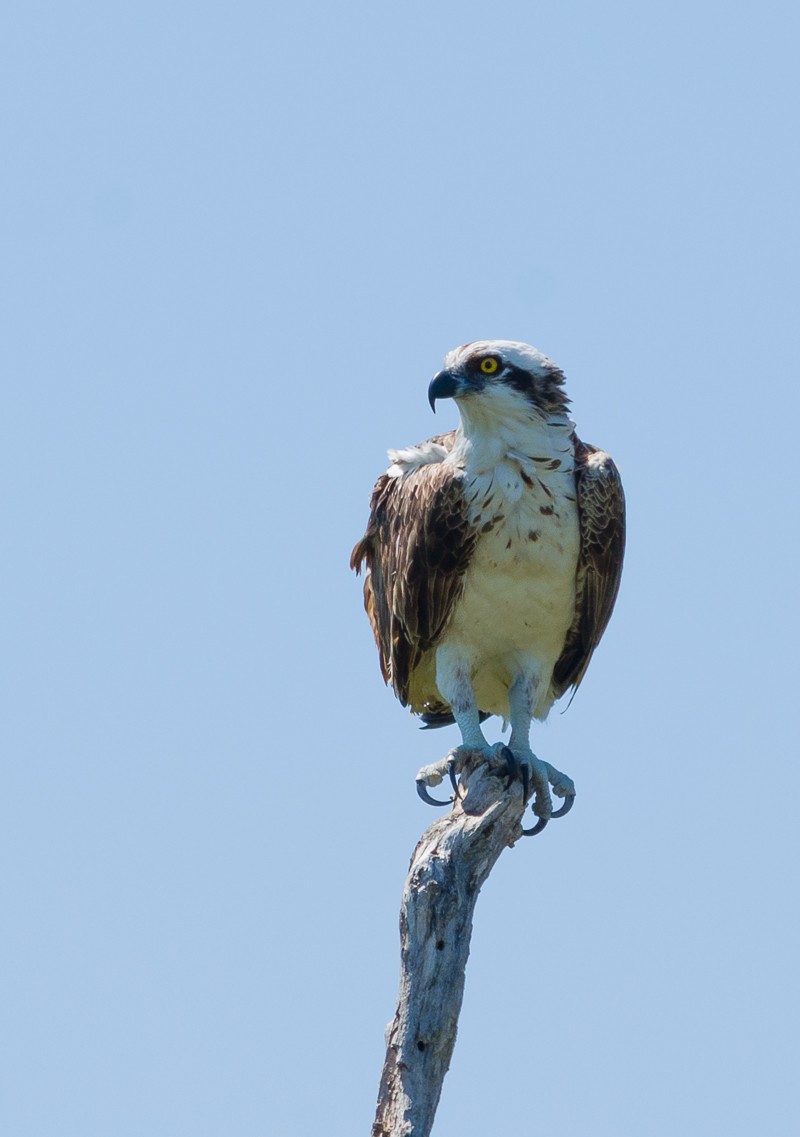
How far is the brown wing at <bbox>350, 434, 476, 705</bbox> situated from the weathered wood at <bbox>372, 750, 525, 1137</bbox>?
169 cm

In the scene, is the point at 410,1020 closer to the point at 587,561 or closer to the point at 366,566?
the point at 587,561

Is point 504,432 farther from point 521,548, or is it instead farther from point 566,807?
point 566,807

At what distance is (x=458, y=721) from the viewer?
39.5ft

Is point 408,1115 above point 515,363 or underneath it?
underneath

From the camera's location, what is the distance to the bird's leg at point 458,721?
38.1 feet

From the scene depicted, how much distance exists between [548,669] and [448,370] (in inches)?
84.0

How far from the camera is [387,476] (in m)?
12.6

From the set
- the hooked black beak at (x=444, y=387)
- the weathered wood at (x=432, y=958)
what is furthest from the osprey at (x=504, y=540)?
the weathered wood at (x=432, y=958)

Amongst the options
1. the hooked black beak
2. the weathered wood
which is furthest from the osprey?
the weathered wood

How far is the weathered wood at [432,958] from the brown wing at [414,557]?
1.69 metres

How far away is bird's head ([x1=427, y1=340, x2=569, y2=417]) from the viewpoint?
38.0 ft

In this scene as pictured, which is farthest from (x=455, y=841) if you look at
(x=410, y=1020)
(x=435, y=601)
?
(x=435, y=601)

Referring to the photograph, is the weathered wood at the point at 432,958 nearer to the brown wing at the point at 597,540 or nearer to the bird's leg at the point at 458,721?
the bird's leg at the point at 458,721

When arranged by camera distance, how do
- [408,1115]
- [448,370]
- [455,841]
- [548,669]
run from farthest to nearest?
[548,669], [448,370], [455,841], [408,1115]
